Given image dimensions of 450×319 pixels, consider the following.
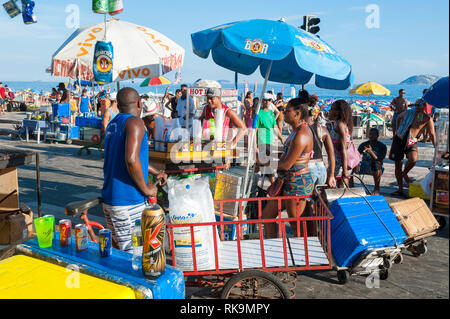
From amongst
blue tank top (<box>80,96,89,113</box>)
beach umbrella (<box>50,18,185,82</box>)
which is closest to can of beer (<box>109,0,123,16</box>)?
beach umbrella (<box>50,18,185,82</box>)

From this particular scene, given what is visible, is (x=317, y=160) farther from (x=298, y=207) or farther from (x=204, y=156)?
(x=204, y=156)

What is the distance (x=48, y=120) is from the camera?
646 inches

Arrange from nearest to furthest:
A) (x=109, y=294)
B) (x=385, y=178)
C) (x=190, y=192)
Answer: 1. (x=109, y=294)
2. (x=190, y=192)
3. (x=385, y=178)

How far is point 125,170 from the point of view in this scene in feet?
11.1

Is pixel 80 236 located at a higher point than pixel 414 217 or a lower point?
higher


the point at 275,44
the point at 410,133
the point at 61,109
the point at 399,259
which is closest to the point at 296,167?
the point at 275,44

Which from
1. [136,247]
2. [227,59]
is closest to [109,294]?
[136,247]

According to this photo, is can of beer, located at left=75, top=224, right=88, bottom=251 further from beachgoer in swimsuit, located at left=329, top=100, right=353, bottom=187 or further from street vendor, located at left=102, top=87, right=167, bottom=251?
beachgoer in swimsuit, located at left=329, top=100, right=353, bottom=187

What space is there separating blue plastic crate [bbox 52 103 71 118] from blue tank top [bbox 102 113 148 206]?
44.6 feet

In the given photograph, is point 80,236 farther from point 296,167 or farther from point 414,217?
point 414,217

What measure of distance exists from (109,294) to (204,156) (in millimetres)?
3931

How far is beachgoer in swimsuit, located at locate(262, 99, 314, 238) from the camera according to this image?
181 inches

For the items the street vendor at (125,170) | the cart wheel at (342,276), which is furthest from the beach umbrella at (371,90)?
the street vendor at (125,170)

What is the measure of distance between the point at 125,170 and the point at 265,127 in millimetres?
6318
